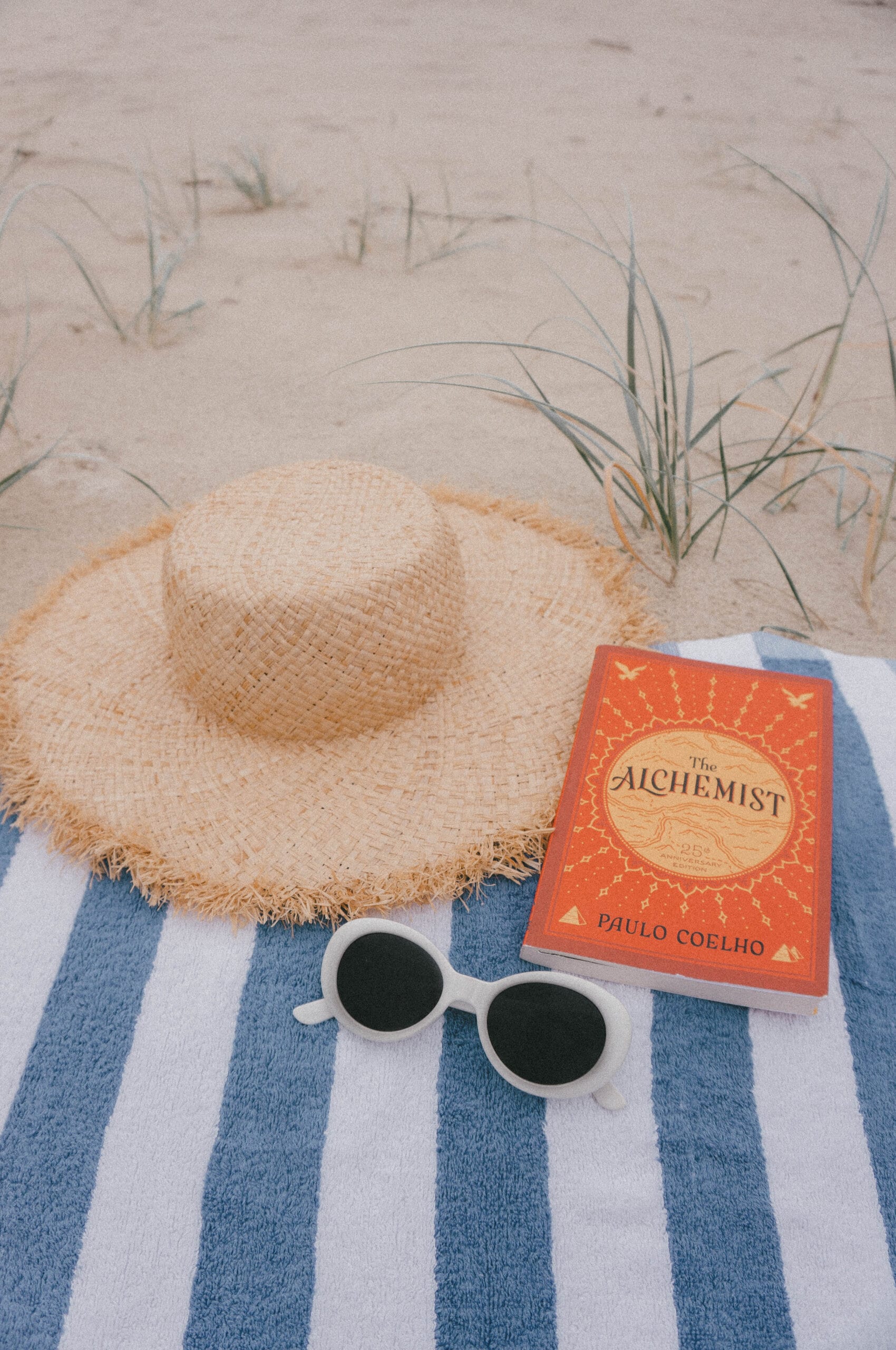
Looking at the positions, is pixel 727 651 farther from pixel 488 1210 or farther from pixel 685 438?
pixel 488 1210

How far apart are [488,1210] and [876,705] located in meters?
0.89

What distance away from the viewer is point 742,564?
167 centimetres

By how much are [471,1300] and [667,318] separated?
229 centimetres

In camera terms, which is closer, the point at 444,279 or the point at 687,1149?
the point at 687,1149

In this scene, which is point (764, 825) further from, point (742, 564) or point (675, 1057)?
point (742, 564)

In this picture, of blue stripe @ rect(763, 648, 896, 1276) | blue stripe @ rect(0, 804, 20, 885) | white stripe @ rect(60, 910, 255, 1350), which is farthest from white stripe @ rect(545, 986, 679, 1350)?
blue stripe @ rect(0, 804, 20, 885)

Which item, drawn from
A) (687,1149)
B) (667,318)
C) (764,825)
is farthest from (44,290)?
(687,1149)

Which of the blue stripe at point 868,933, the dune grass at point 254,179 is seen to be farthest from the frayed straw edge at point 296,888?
the dune grass at point 254,179

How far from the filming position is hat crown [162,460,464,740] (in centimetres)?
110

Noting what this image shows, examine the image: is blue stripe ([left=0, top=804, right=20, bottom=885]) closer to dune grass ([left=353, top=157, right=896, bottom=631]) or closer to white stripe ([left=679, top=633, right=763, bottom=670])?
dune grass ([left=353, top=157, right=896, bottom=631])

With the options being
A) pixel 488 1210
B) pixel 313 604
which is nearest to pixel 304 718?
pixel 313 604

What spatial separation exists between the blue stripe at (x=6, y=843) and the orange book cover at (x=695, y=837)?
2.31 ft

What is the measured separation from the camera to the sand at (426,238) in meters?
Result: 1.90

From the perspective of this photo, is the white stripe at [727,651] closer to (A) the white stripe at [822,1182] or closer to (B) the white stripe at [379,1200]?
(A) the white stripe at [822,1182]
